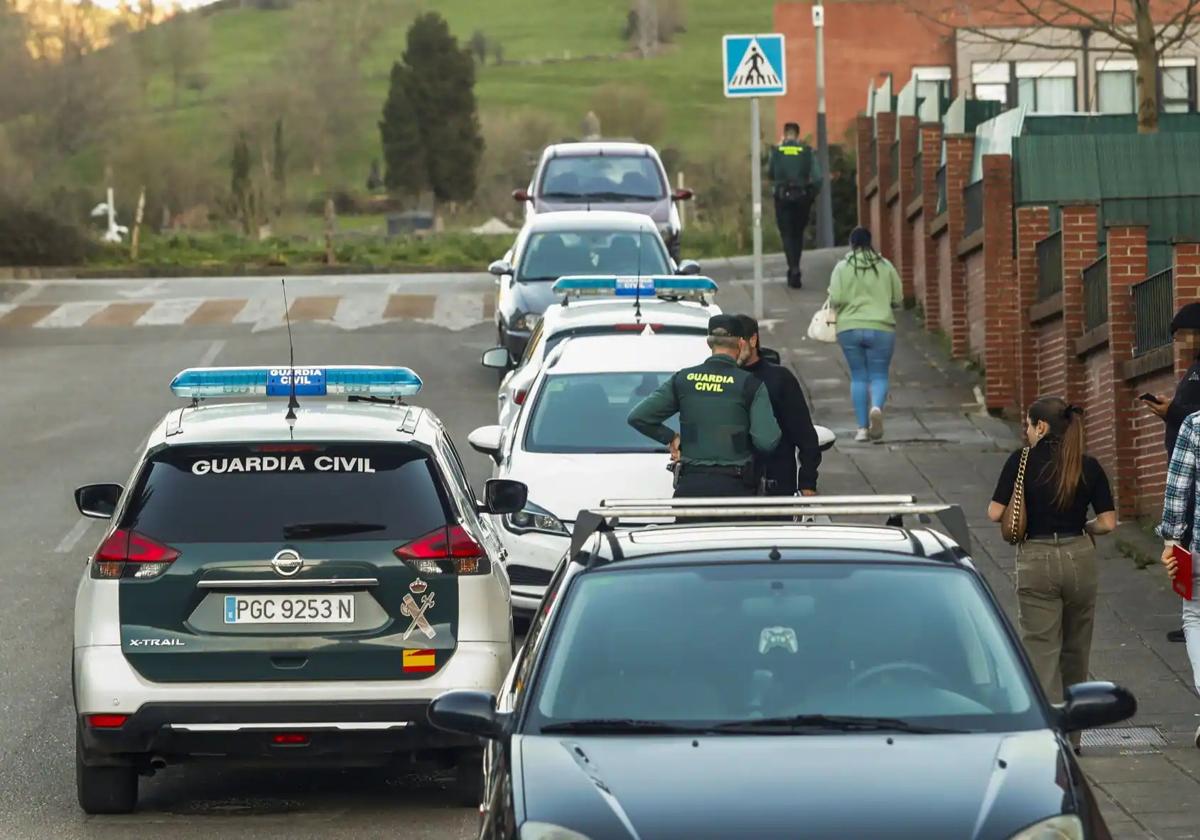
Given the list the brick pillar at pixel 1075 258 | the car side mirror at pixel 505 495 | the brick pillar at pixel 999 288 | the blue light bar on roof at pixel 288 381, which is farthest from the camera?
the brick pillar at pixel 999 288

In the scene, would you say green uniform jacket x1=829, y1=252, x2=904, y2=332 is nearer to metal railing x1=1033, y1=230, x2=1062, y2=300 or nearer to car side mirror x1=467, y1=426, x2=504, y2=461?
metal railing x1=1033, y1=230, x2=1062, y2=300

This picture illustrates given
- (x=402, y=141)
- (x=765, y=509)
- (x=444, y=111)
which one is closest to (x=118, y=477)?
(x=765, y=509)

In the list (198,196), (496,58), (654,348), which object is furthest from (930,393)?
(496,58)

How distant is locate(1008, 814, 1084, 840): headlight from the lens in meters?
5.30

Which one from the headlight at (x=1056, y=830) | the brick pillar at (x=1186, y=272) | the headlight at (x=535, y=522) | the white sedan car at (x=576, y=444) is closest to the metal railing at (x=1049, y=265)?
the brick pillar at (x=1186, y=272)

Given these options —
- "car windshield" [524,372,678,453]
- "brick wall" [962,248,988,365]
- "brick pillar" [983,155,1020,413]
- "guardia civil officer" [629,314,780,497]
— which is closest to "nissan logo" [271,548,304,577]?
"guardia civil officer" [629,314,780,497]

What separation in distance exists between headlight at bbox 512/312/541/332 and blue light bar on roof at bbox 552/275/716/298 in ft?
7.77

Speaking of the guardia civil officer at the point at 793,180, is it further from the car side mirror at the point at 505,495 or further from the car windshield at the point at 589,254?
the car side mirror at the point at 505,495

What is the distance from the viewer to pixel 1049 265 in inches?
768

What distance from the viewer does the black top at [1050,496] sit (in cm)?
970

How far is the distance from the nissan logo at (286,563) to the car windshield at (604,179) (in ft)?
67.4

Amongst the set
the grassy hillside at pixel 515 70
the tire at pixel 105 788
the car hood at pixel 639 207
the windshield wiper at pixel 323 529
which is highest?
the grassy hillside at pixel 515 70

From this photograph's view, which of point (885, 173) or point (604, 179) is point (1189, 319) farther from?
point (604, 179)

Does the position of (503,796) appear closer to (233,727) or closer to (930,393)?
(233,727)
